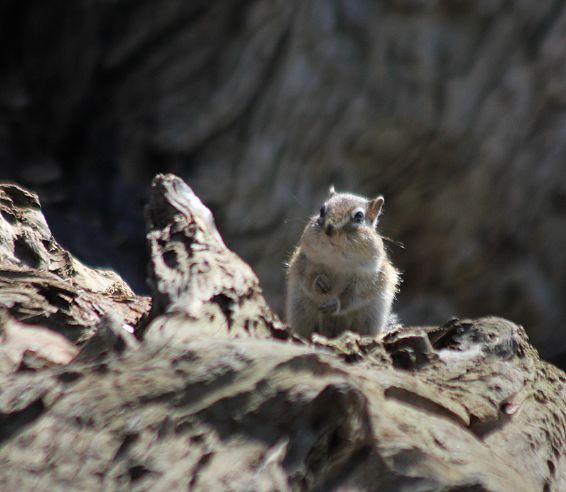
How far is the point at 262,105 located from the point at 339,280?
12.2ft

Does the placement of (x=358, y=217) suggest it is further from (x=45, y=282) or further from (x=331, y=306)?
(x=45, y=282)

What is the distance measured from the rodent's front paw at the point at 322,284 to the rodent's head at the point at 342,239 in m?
0.08

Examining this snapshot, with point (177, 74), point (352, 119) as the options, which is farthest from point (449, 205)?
point (177, 74)

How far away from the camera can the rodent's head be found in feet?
15.4

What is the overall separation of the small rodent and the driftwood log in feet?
3.94

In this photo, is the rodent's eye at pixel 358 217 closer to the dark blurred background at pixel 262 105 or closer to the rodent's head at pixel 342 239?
the rodent's head at pixel 342 239

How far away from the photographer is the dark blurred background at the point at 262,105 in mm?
8039

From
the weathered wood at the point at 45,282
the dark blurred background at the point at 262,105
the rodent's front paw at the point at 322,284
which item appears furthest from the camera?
the dark blurred background at the point at 262,105

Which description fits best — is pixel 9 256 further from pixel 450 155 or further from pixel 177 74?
pixel 450 155

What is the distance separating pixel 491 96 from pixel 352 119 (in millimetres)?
1239

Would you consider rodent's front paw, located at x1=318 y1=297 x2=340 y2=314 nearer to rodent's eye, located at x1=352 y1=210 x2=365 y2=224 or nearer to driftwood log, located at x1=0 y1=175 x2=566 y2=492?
rodent's eye, located at x1=352 y1=210 x2=365 y2=224

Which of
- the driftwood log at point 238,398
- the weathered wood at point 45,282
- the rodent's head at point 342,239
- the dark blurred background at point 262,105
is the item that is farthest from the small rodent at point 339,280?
the dark blurred background at point 262,105

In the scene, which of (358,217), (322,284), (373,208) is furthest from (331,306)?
(373,208)

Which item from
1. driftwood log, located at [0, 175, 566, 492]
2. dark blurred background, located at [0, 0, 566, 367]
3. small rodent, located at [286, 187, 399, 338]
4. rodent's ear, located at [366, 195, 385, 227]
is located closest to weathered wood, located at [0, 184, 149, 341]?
driftwood log, located at [0, 175, 566, 492]
